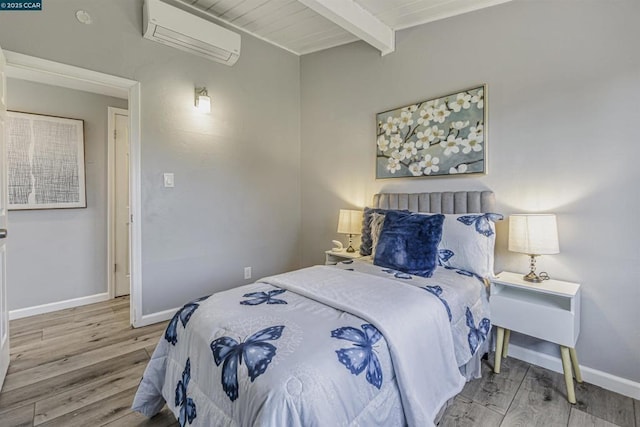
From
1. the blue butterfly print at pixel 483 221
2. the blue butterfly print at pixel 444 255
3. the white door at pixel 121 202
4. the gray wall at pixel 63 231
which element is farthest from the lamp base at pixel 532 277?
the gray wall at pixel 63 231

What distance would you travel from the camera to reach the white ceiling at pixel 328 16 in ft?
7.88

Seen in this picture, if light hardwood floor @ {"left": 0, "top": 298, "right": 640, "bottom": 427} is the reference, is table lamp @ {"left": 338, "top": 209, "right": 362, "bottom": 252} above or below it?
above

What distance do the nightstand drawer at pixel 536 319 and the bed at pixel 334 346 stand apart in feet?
0.29

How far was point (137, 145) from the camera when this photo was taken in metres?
2.60

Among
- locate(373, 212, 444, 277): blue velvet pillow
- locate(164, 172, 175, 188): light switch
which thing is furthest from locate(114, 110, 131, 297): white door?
locate(373, 212, 444, 277): blue velvet pillow

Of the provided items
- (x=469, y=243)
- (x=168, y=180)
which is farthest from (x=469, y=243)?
(x=168, y=180)

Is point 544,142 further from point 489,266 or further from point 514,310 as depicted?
point 514,310

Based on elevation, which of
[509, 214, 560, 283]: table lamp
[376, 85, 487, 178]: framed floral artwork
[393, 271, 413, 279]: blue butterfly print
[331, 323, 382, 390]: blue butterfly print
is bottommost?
[331, 323, 382, 390]: blue butterfly print

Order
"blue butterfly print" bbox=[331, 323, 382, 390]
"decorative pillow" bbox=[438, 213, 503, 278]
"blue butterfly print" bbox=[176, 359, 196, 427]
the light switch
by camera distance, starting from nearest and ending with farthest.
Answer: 1. "blue butterfly print" bbox=[331, 323, 382, 390]
2. "blue butterfly print" bbox=[176, 359, 196, 427]
3. "decorative pillow" bbox=[438, 213, 503, 278]
4. the light switch

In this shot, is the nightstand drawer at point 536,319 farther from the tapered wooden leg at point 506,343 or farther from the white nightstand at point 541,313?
the tapered wooden leg at point 506,343

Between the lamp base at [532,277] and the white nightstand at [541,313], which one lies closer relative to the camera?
the white nightstand at [541,313]

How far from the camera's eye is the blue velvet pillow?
2041 mm

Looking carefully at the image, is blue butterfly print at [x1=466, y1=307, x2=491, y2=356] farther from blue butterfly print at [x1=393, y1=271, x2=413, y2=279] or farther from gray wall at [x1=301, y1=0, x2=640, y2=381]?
gray wall at [x1=301, y1=0, x2=640, y2=381]

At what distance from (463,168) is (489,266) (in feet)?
2.54
